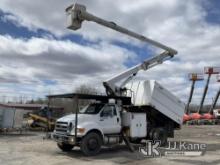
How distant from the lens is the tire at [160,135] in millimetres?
17516

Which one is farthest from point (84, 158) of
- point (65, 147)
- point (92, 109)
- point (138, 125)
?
point (138, 125)

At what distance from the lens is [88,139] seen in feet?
45.3

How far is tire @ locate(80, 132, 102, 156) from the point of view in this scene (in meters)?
13.7

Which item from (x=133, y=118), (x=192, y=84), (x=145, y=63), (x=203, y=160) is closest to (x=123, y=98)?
(x=133, y=118)

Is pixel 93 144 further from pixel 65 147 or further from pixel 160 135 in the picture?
pixel 160 135

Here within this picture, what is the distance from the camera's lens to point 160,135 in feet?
58.3

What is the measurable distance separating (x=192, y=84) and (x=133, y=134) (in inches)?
1719

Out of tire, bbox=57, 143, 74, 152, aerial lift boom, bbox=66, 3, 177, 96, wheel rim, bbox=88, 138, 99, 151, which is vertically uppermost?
aerial lift boom, bbox=66, 3, 177, 96

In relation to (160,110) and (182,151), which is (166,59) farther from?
(182,151)

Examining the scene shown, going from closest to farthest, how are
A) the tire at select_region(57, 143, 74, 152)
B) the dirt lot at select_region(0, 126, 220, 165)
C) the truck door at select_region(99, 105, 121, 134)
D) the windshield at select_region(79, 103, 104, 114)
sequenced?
the dirt lot at select_region(0, 126, 220, 165) < the truck door at select_region(99, 105, 121, 134) < the windshield at select_region(79, 103, 104, 114) < the tire at select_region(57, 143, 74, 152)

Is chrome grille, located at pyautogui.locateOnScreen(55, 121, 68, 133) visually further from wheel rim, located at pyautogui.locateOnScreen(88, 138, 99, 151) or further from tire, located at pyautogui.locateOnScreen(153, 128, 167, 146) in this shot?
tire, located at pyautogui.locateOnScreen(153, 128, 167, 146)

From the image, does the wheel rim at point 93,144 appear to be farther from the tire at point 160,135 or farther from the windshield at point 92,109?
the tire at point 160,135

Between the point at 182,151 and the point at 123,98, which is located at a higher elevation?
the point at 123,98

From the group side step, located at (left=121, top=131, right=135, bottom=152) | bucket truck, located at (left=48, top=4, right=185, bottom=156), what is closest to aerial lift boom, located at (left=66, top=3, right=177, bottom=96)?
bucket truck, located at (left=48, top=4, right=185, bottom=156)
